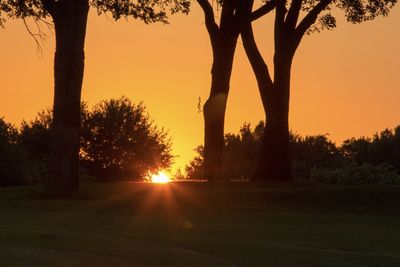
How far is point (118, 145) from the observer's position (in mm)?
80812

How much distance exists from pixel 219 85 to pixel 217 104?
2.33 ft

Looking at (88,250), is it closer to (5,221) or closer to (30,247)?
(30,247)

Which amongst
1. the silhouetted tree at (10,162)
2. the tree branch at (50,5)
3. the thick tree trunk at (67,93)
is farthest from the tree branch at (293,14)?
the silhouetted tree at (10,162)

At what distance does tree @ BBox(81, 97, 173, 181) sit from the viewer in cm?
8031

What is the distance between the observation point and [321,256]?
16.2 metres

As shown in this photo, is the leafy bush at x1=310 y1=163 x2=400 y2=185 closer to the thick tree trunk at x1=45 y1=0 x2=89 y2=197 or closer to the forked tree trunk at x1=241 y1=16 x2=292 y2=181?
the forked tree trunk at x1=241 y1=16 x2=292 y2=181

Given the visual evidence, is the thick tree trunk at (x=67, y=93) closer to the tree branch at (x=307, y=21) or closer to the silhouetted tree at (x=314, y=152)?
the tree branch at (x=307, y=21)

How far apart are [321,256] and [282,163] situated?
20954mm

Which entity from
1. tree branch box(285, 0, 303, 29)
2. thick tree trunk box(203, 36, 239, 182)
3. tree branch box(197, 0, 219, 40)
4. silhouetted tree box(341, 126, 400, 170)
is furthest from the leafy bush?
silhouetted tree box(341, 126, 400, 170)

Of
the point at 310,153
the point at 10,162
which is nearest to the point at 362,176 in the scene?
the point at 10,162

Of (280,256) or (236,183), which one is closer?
(280,256)

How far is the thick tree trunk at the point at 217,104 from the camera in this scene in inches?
1419

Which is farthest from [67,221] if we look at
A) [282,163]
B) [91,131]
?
[91,131]

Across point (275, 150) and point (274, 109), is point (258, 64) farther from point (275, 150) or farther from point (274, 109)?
point (275, 150)
